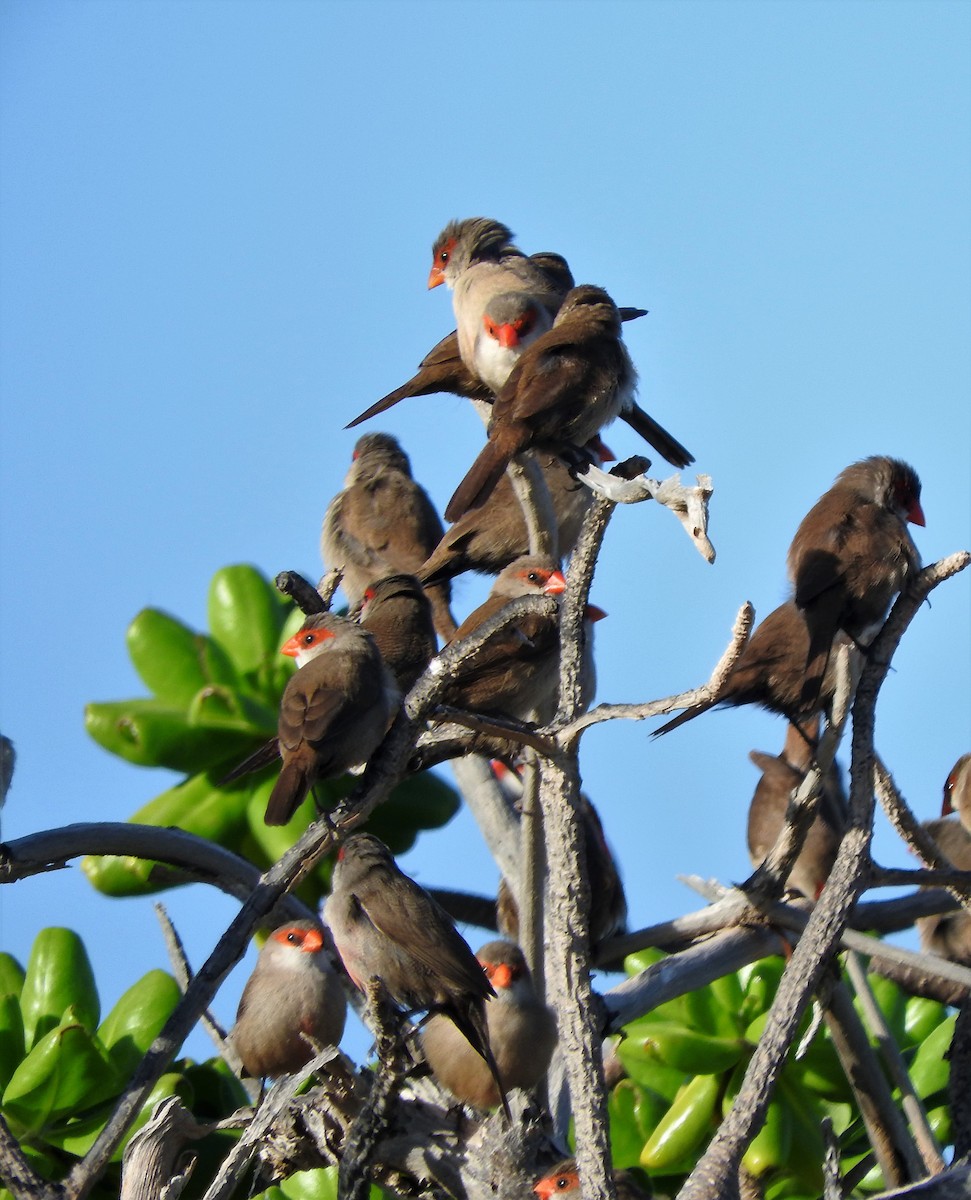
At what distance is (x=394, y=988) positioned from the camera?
509 cm

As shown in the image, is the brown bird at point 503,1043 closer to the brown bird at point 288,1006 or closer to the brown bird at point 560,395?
the brown bird at point 288,1006

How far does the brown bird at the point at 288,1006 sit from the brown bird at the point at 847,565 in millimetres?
2042

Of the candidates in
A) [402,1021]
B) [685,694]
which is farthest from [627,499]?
[402,1021]

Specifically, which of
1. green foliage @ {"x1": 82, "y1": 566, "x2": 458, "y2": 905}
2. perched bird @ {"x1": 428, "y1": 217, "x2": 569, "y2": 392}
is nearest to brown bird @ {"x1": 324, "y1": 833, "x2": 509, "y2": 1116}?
green foliage @ {"x1": 82, "y1": 566, "x2": 458, "y2": 905}

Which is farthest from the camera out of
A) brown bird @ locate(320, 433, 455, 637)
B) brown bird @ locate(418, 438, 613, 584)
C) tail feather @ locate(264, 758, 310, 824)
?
brown bird @ locate(320, 433, 455, 637)

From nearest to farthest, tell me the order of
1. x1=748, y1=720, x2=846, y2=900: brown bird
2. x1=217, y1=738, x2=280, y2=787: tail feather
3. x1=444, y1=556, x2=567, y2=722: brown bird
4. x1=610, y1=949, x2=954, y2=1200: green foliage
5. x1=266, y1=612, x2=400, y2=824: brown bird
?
x1=266, y1=612, x2=400, y2=824: brown bird < x1=610, y1=949, x2=954, y2=1200: green foliage < x1=444, y1=556, x2=567, y2=722: brown bird < x1=217, y1=738, x2=280, y2=787: tail feather < x1=748, y1=720, x2=846, y2=900: brown bird

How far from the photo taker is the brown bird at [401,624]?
6.75 meters

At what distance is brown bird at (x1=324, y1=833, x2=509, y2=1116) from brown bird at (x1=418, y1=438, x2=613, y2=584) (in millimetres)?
2433

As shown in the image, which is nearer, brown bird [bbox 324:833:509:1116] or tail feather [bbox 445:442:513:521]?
brown bird [bbox 324:833:509:1116]

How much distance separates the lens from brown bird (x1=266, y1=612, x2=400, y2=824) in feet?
16.5

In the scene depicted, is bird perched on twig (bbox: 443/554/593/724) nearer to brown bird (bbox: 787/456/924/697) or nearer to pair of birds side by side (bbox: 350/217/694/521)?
pair of birds side by side (bbox: 350/217/694/521)

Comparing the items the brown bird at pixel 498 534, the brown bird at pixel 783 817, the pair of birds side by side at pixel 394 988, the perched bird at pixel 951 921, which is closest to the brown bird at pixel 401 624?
the brown bird at pixel 498 534

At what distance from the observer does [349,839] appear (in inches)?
221

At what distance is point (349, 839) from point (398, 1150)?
4.66 feet
